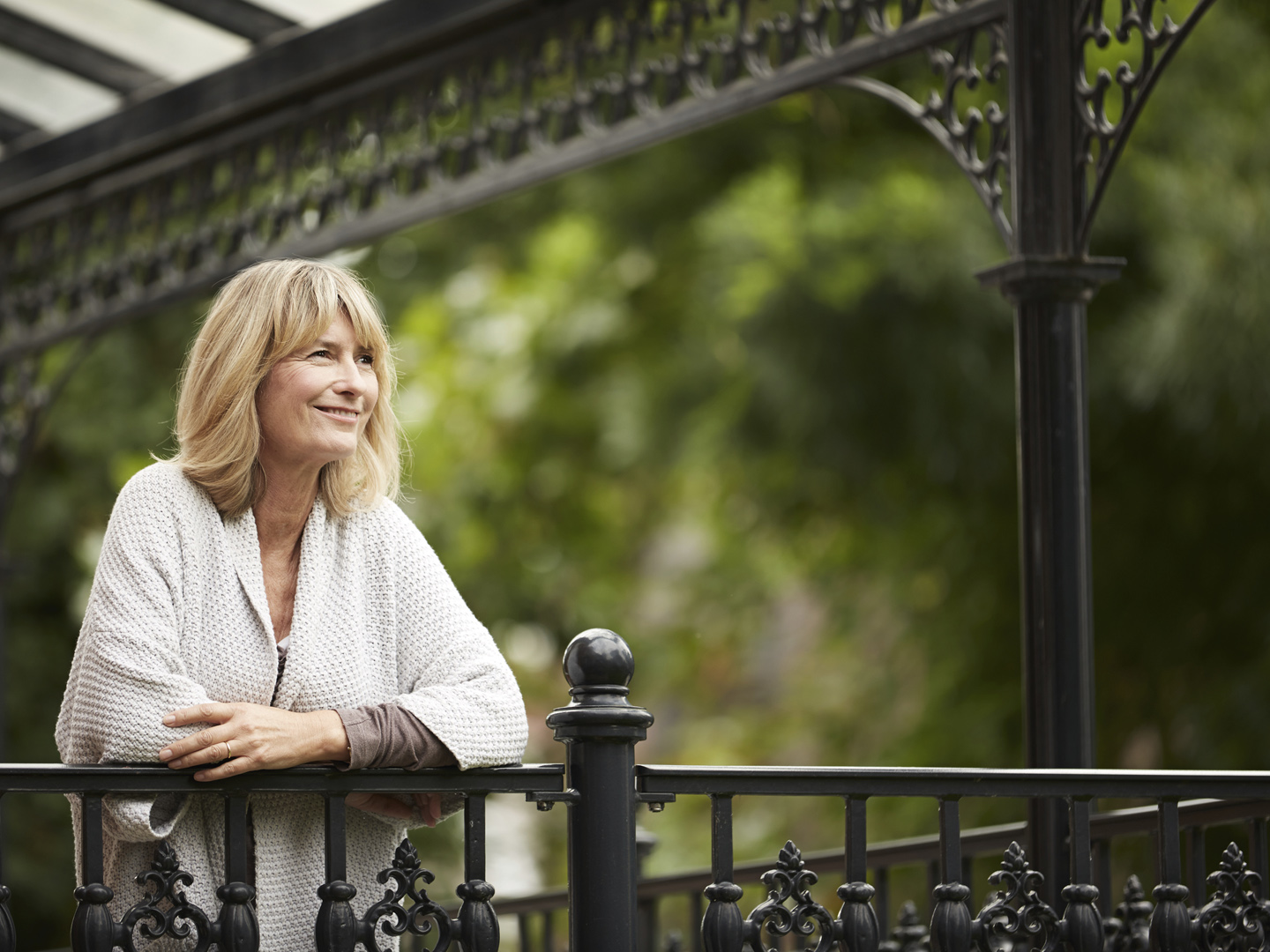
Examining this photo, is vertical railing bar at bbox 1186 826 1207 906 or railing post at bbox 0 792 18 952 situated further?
vertical railing bar at bbox 1186 826 1207 906

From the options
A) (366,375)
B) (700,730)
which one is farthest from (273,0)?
(700,730)

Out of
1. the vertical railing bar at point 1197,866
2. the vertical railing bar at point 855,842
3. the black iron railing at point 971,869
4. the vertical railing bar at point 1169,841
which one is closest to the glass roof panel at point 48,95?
the black iron railing at point 971,869

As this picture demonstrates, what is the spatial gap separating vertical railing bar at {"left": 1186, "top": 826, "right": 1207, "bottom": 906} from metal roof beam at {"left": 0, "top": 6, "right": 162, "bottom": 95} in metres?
4.64

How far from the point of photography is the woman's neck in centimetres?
246

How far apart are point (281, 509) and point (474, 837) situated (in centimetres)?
61

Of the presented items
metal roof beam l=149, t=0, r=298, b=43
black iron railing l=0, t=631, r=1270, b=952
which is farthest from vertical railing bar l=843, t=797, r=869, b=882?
metal roof beam l=149, t=0, r=298, b=43

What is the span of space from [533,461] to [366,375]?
9.21 m

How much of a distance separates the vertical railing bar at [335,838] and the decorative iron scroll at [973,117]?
2152 mm

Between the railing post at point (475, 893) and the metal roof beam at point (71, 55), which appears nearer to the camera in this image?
the railing post at point (475, 893)

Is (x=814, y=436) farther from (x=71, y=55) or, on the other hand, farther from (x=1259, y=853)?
(x=1259, y=853)

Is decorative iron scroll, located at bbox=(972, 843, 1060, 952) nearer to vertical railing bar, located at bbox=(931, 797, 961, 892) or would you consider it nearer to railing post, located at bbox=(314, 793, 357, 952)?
vertical railing bar, located at bbox=(931, 797, 961, 892)

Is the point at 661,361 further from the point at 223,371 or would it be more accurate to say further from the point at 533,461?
the point at 223,371

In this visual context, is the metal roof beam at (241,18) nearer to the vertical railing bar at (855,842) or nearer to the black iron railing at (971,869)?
the black iron railing at (971,869)

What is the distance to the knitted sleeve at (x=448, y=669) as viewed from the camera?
2320 mm
